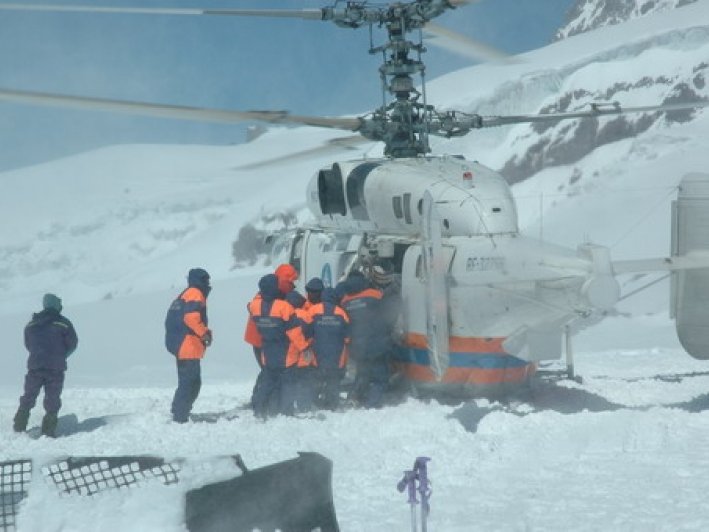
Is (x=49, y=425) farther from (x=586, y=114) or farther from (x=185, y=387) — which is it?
(x=586, y=114)

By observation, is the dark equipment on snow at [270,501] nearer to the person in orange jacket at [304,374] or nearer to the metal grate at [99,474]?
the metal grate at [99,474]

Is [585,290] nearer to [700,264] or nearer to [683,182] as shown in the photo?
[700,264]

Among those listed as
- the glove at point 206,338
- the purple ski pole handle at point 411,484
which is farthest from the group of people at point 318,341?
the purple ski pole handle at point 411,484

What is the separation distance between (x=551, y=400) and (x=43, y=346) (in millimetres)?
4524

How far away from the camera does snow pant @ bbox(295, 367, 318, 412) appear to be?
797cm

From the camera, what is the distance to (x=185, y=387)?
307 inches

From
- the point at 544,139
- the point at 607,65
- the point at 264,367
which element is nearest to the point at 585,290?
the point at 264,367

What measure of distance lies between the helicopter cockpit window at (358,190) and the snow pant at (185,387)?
2447 millimetres

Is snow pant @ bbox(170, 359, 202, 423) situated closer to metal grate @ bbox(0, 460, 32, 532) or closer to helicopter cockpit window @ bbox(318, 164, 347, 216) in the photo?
helicopter cockpit window @ bbox(318, 164, 347, 216)

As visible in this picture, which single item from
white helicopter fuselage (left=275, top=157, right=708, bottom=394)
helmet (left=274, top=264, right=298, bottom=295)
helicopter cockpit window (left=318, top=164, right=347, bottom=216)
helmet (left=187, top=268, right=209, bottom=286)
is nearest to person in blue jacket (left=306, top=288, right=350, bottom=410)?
helmet (left=274, top=264, right=298, bottom=295)

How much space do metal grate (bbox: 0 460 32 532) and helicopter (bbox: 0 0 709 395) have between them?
242 cm

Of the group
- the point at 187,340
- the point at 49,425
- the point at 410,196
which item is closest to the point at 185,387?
the point at 187,340

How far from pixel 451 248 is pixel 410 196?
2.72ft

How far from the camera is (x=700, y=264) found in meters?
7.18
